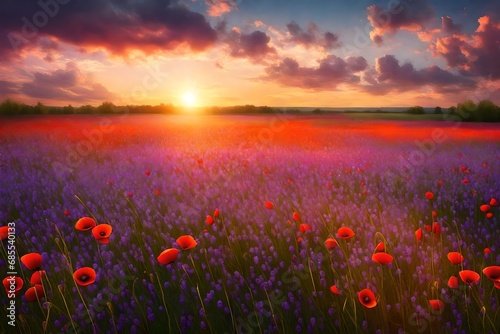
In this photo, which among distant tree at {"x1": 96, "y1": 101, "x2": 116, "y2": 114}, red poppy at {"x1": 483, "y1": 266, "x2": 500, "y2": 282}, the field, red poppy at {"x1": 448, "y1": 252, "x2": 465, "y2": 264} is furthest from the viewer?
distant tree at {"x1": 96, "y1": 101, "x2": 116, "y2": 114}

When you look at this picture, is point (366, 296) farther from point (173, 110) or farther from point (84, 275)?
point (173, 110)

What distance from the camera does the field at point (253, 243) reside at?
210 cm

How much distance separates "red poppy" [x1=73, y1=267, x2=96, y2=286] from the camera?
176 cm

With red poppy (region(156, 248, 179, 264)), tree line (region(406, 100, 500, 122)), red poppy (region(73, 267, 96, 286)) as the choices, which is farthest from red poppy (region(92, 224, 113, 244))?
tree line (region(406, 100, 500, 122))

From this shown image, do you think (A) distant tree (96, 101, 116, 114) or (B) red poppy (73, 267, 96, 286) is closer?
(B) red poppy (73, 267, 96, 286)

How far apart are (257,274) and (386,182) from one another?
2.85 m

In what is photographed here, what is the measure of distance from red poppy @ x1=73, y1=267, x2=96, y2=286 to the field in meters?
0.01

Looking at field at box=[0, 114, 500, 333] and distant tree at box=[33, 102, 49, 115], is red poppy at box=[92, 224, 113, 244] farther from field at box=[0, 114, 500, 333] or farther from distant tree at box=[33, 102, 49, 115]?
distant tree at box=[33, 102, 49, 115]

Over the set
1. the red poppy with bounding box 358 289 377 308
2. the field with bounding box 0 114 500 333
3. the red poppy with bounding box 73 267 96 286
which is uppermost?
the red poppy with bounding box 73 267 96 286

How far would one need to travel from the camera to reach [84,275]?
1838 mm

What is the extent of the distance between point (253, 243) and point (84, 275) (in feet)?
4.67

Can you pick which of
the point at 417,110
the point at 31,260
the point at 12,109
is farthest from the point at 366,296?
the point at 417,110

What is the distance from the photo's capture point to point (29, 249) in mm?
Result: 3031

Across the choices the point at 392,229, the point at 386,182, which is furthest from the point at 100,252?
the point at 386,182
